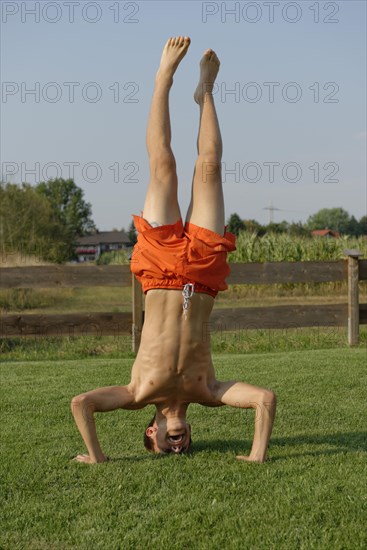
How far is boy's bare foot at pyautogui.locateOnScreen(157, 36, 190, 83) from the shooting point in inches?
165

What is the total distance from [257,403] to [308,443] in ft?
3.10

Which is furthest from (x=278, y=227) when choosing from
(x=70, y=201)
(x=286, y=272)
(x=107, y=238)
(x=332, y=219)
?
(x=332, y=219)

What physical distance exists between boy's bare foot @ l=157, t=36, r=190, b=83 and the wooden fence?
5.46m

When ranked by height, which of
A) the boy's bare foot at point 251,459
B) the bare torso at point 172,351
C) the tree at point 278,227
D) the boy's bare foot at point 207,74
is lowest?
the boy's bare foot at point 251,459

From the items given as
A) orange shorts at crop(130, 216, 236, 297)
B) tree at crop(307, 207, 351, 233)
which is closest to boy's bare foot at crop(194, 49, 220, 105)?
orange shorts at crop(130, 216, 236, 297)

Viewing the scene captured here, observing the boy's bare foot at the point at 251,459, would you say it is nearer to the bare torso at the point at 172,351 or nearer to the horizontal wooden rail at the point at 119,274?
the bare torso at the point at 172,351

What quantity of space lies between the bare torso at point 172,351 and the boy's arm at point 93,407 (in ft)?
0.29

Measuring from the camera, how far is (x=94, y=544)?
3.10m

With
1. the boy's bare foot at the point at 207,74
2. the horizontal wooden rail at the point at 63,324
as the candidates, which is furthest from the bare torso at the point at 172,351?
the horizontal wooden rail at the point at 63,324

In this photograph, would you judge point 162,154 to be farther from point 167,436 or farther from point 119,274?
point 119,274

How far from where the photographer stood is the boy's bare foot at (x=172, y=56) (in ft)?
13.7

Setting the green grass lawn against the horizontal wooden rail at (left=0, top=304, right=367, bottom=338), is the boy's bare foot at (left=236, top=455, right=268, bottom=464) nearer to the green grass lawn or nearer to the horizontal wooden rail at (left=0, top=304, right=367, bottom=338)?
the green grass lawn

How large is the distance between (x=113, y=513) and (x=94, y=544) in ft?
1.18

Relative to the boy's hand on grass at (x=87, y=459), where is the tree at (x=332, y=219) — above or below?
above
